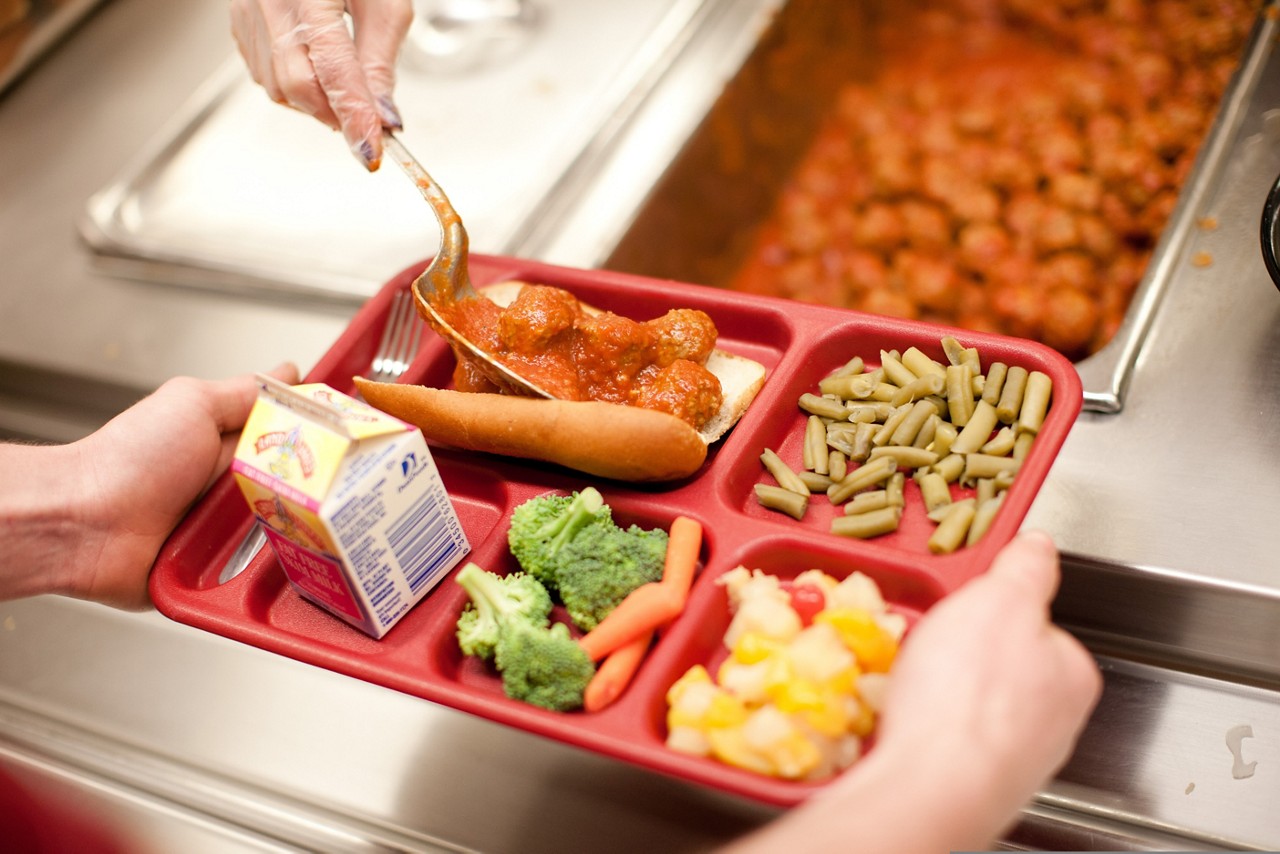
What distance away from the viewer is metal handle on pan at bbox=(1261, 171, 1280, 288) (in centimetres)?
160

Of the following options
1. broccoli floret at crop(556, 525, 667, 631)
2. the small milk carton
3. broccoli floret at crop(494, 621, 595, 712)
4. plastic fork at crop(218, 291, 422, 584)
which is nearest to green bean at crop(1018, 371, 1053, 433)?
broccoli floret at crop(556, 525, 667, 631)

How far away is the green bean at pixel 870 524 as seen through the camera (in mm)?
1434

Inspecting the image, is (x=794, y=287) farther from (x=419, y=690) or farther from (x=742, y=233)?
(x=419, y=690)

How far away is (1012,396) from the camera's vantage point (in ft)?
4.91

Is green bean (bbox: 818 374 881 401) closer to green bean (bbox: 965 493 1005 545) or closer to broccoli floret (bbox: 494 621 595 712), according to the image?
green bean (bbox: 965 493 1005 545)

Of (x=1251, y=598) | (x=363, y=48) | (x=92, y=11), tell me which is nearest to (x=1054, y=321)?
(x=1251, y=598)

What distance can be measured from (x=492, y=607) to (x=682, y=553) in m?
0.27

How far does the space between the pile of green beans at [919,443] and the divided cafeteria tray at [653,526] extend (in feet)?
0.08

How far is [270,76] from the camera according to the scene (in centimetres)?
199

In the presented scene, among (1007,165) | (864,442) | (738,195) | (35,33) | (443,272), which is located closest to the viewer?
(864,442)

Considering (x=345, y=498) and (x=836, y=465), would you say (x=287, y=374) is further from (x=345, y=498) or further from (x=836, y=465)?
(x=836, y=465)

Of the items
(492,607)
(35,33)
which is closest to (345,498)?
(492,607)

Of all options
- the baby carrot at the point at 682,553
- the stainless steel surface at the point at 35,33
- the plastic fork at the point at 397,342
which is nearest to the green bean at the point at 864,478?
the baby carrot at the point at 682,553

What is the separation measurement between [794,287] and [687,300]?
1006 mm
